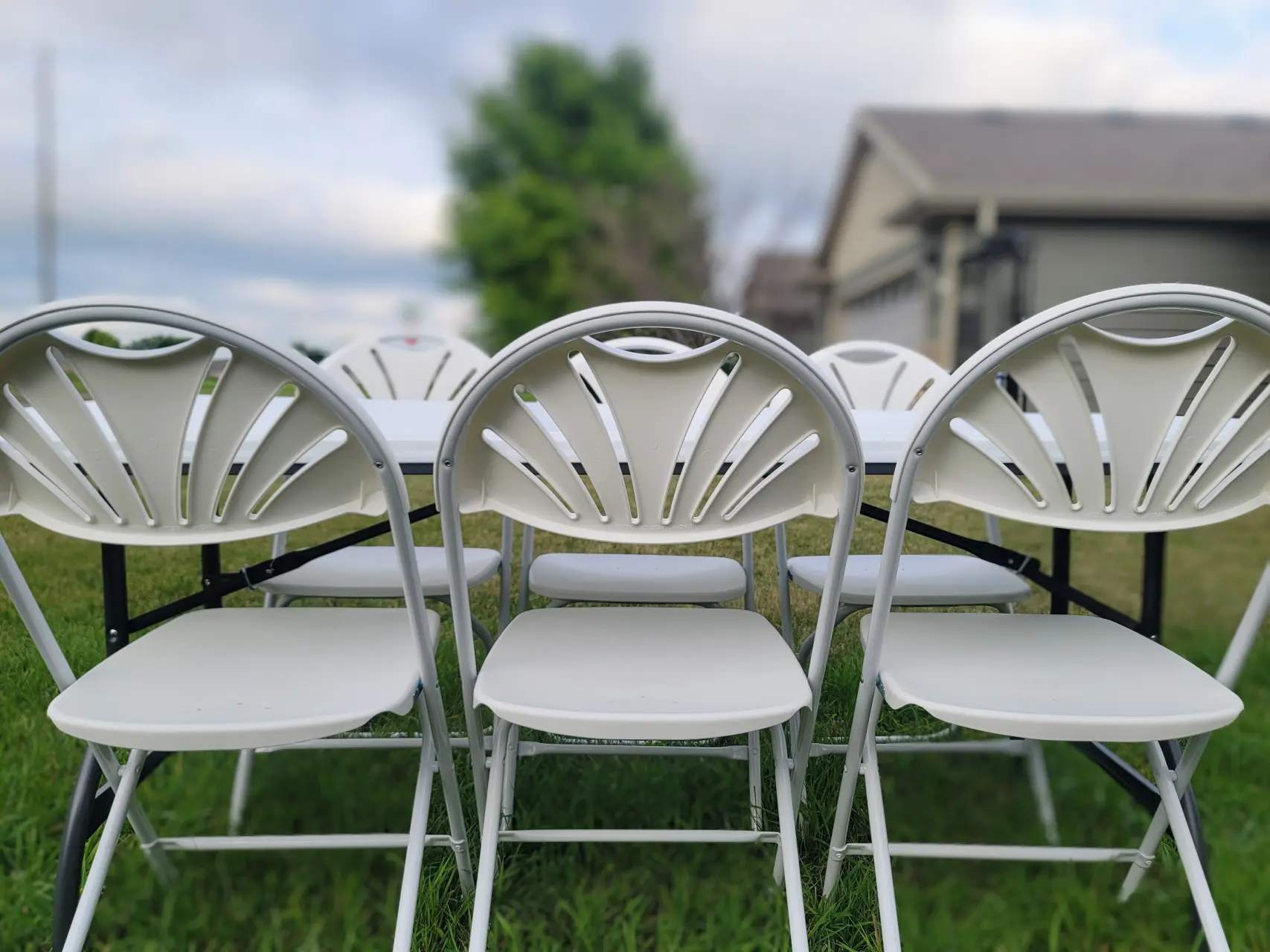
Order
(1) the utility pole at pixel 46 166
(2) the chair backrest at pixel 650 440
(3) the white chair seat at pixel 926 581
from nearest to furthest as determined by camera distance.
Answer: (2) the chair backrest at pixel 650 440
(3) the white chair seat at pixel 926 581
(1) the utility pole at pixel 46 166

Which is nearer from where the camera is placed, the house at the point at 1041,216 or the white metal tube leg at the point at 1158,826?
the white metal tube leg at the point at 1158,826

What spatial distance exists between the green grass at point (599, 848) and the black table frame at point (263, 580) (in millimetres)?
150

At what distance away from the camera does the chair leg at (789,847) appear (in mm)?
982

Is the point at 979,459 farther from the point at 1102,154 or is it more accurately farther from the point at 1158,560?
the point at 1102,154

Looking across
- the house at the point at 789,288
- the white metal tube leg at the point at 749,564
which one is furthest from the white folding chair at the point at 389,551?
the house at the point at 789,288

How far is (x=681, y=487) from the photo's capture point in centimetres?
95

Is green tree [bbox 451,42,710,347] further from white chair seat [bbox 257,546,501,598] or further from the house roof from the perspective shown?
white chair seat [bbox 257,546,501,598]

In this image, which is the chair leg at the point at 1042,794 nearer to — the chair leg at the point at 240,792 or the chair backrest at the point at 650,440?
the chair backrest at the point at 650,440

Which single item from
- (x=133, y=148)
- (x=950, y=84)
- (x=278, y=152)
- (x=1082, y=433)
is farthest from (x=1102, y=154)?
(x=1082, y=433)

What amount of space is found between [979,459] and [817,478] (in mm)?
189

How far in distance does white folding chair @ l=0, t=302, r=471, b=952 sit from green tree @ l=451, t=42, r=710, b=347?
32.4 ft

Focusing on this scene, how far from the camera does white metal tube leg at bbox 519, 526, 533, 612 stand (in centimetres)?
173

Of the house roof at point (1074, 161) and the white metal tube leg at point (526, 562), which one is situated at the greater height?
the house roof at point (1074, 161)

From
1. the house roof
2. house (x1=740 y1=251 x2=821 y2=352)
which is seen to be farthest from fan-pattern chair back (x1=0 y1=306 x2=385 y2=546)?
the house roof
